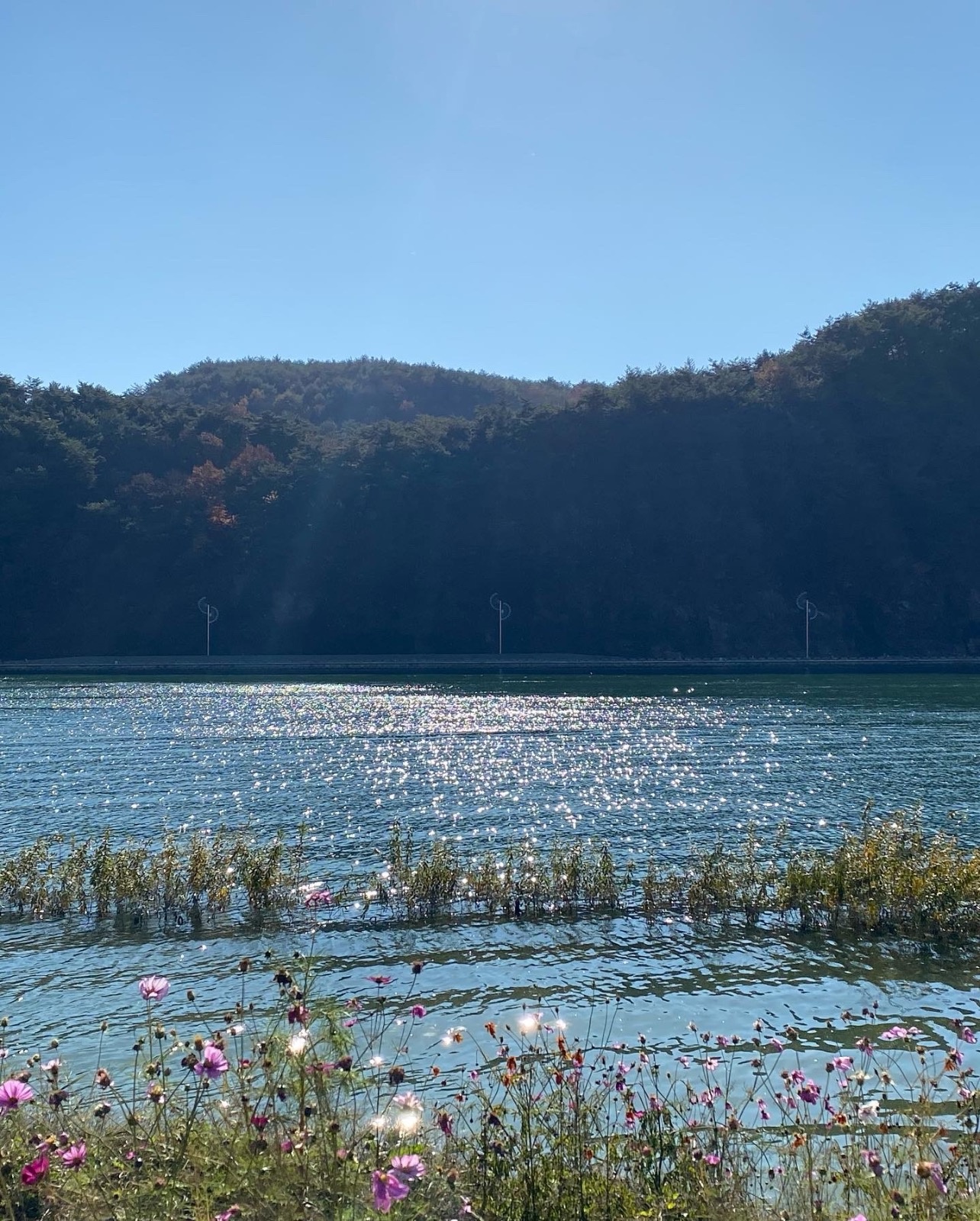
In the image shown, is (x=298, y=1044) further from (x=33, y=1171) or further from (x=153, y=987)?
(x=33, y=1171)

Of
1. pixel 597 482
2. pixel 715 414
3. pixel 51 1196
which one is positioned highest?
pixel 715 414

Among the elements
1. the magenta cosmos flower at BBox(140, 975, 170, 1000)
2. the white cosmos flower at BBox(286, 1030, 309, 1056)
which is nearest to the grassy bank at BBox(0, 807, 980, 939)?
the white cosmos flower at BBox(286, 1030, 309, 1056)

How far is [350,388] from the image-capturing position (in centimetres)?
18212

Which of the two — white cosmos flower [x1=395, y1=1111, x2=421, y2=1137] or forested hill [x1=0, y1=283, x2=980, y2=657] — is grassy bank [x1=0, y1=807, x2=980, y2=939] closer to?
white cosmos flower [x1=395, y1=1111, x2=421, y2=1137]

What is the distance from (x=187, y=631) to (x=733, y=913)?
84.0 metres

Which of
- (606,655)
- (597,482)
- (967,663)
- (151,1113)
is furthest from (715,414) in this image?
(151,1113)

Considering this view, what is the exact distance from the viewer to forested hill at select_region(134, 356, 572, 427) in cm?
17500

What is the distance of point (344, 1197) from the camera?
5.00 metres

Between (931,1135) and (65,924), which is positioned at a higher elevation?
(931,1135)

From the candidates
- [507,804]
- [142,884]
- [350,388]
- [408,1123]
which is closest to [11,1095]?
[408,1123]

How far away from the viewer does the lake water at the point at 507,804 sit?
1060 cm

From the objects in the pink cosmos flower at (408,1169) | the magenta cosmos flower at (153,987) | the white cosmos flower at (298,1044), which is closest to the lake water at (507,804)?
the white cosmos flower at (298,1044)

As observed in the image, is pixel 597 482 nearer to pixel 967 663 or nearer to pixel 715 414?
pixel 715 414

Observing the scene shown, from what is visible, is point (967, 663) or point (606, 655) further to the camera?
point (606, 655)
